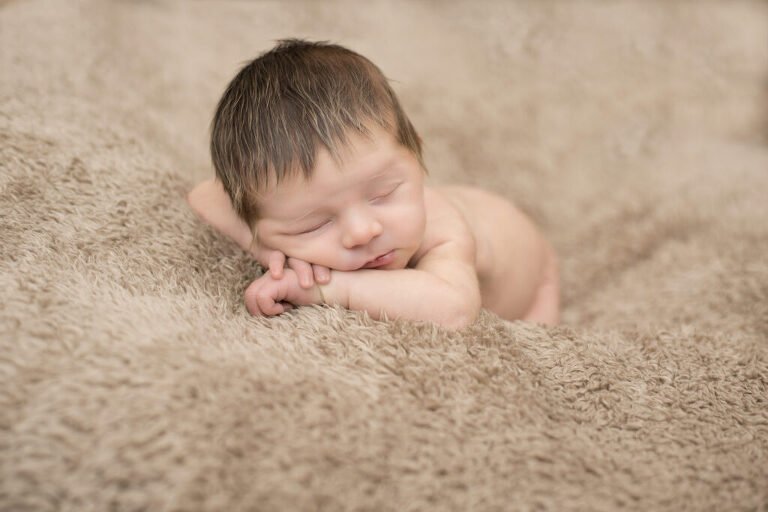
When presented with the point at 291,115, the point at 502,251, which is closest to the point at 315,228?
the point at 291,115

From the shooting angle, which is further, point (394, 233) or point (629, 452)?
point (394, 233)

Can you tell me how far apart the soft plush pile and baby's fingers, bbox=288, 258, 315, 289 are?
0.23 feet

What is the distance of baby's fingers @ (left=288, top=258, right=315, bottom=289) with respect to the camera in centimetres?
84

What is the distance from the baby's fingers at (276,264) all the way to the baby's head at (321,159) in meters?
0.01

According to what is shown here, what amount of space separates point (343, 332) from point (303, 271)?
14 cm

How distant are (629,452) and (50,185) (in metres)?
0.93

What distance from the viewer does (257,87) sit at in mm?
869

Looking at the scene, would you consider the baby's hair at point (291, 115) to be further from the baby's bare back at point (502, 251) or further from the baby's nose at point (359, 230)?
the baby's bare back at point (502, 251)

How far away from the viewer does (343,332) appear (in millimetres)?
765

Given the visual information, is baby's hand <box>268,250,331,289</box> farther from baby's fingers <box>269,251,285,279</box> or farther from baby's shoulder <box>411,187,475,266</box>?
baby's shoulder <box>411,187,475,266</box>

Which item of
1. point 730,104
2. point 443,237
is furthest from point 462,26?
point 443,237

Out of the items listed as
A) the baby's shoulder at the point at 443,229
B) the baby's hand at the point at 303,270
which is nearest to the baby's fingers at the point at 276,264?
the baby's hand at the point at 303,270

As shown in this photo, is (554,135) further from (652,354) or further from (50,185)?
(50,185)

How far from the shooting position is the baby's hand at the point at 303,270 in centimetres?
85
